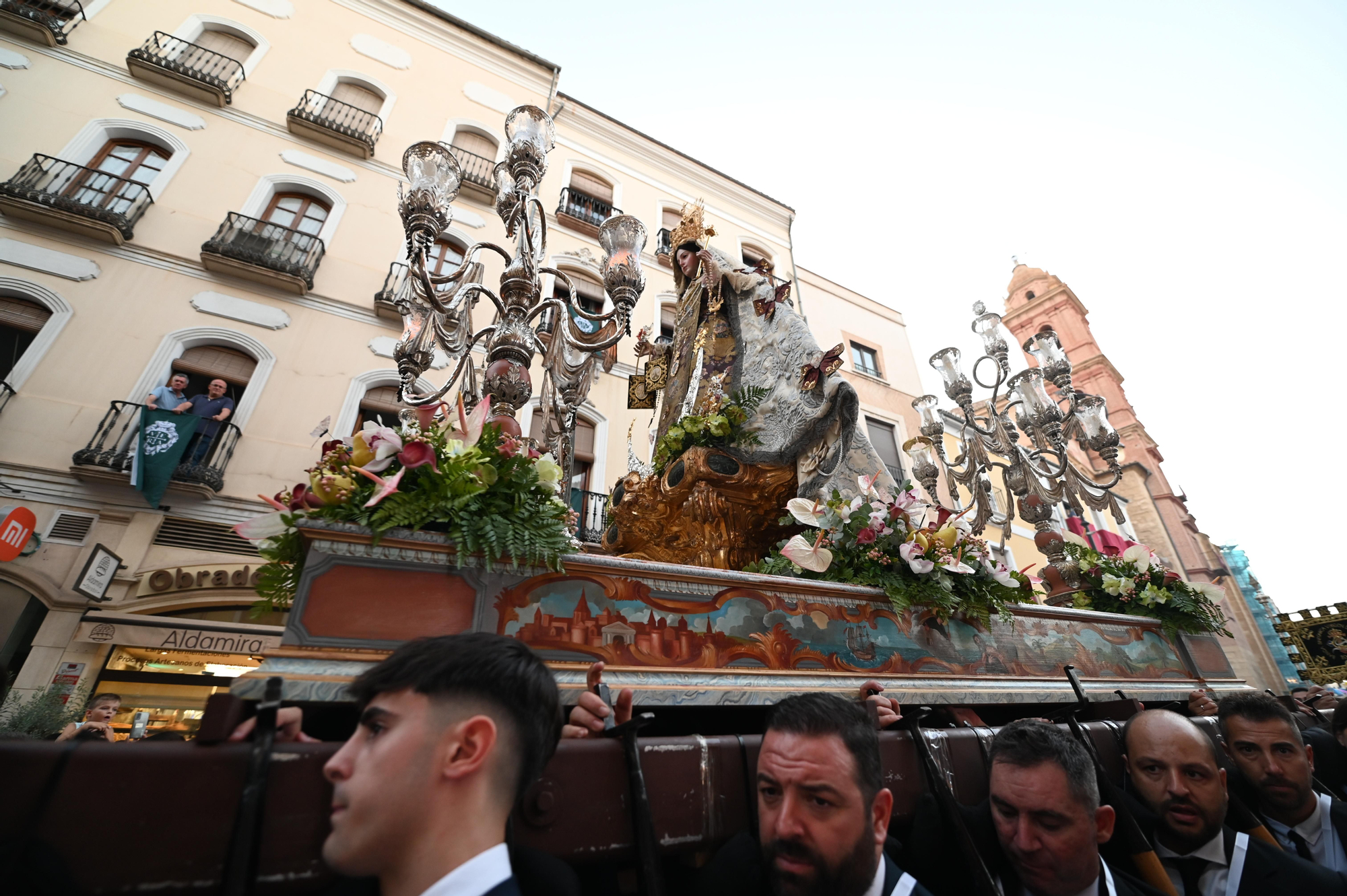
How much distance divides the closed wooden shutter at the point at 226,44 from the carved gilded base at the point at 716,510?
14801mm

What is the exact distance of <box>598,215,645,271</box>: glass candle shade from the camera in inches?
182

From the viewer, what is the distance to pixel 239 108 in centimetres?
1145

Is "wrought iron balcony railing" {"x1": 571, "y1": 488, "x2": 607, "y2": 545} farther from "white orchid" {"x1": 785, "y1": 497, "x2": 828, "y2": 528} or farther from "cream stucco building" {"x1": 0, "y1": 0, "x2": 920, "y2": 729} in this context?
"white orchid" {"x1": 785, "y1": 497, "x2": 828, "y2": 528}

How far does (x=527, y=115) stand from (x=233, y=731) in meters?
4.95

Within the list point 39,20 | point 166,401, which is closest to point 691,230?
point 166,401

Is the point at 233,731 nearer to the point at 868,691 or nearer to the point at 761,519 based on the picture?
the point at 868,691

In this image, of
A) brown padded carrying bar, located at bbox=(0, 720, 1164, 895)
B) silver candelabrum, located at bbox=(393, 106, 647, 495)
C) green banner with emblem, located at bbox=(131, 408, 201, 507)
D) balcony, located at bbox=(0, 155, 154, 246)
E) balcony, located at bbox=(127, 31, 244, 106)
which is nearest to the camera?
brown padded carrying bar, located at bbox=(0, 720, 1164, 895)

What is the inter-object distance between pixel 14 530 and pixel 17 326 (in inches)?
141

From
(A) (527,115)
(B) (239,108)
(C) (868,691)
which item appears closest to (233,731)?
(C) (868,691)

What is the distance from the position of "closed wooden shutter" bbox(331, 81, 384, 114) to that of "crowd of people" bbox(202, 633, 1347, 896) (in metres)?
15.7

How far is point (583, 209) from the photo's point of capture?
47.9ft

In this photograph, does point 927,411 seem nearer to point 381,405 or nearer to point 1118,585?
point 1118,585

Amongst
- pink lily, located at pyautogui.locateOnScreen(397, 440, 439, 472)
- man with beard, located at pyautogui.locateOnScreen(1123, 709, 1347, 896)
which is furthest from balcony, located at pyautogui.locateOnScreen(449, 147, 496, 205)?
man with beard, located at pyautogui.locateOnScreen(1123, 709, 1347, 896)

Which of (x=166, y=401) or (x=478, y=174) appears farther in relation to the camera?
(x=478, y=174)
